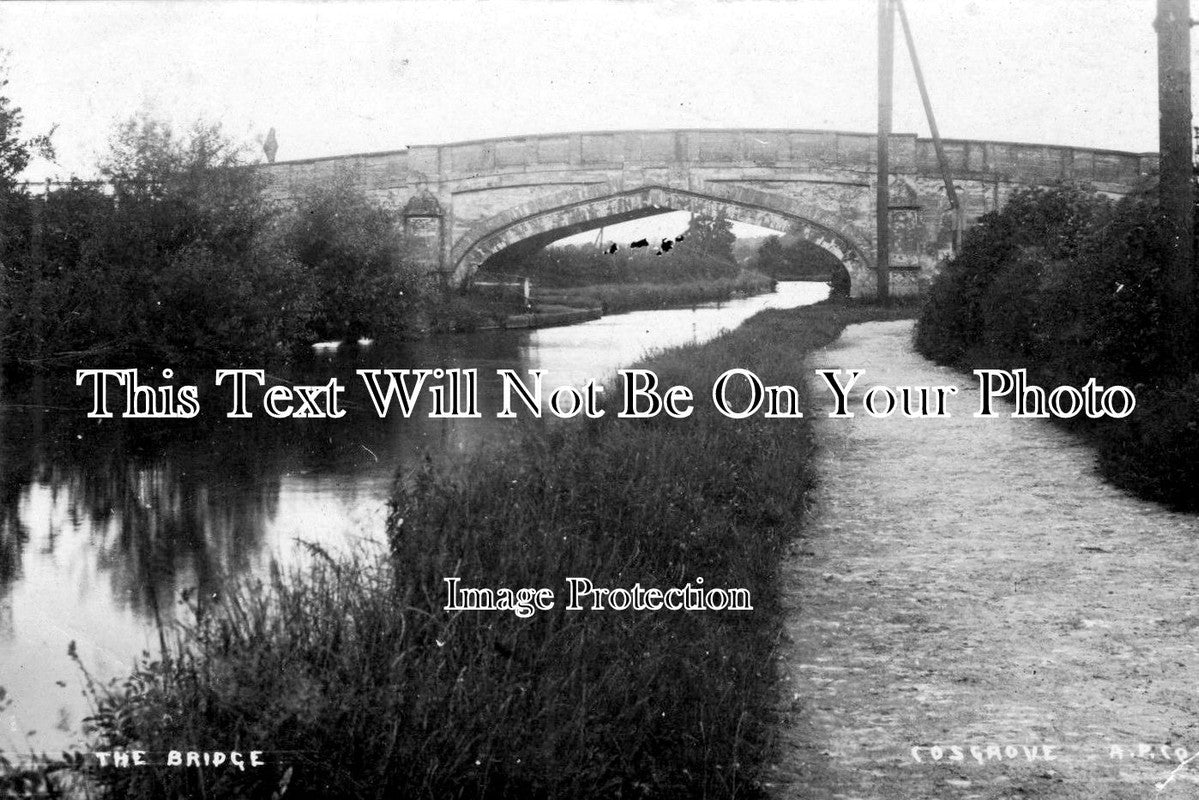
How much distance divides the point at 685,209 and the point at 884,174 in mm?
5731

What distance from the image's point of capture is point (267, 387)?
13156 millimetres

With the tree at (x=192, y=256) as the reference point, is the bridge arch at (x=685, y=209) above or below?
above

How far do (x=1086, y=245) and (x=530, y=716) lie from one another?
7957 millimetres

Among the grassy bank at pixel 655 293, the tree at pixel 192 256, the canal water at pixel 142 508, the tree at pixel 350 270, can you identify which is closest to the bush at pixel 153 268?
the tree at pixel 192 256

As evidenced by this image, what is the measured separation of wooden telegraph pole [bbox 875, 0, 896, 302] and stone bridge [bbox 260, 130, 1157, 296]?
0.63 metres

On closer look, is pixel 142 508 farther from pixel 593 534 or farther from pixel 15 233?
pixel 15 233

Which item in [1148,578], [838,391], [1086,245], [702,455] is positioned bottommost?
[1148,578]

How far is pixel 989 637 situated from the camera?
5000mm

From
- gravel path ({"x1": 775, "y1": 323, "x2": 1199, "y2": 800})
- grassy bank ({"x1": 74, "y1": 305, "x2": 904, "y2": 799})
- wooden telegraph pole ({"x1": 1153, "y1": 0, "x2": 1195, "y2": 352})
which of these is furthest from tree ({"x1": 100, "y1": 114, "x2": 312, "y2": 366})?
wooden telegraph pole ({"x1": 1153, "y1": 0, "x2": 1195, "y2": 352})

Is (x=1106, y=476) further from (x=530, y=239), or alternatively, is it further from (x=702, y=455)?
(x=530, y=239)

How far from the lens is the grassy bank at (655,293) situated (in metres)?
36.6

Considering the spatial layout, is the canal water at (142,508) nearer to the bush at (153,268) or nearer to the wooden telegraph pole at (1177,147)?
the bush at (153,268)

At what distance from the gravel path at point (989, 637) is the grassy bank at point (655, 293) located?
2755 cm

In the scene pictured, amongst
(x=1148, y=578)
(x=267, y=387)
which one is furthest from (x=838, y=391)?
(x=267, y=387)
